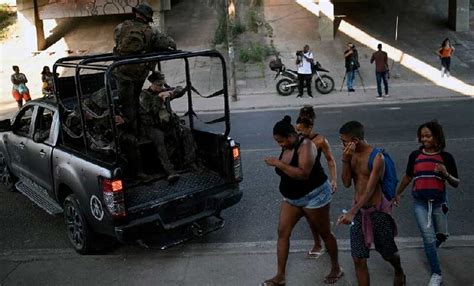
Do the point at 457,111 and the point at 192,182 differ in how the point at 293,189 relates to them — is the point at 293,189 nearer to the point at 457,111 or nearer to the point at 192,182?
the point at 192,182

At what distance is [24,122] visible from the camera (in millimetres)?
7141

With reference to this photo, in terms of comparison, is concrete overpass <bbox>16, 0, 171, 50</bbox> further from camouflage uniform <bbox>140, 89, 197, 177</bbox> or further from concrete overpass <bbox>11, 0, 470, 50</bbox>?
camouflage uniform <bbox>140, 89, 197, 177</bbox>

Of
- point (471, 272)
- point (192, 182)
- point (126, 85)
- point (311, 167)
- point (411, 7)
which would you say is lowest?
point (471, 272)

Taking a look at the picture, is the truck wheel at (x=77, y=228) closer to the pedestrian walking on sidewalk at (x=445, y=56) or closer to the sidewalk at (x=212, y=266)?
the sidewalk at (x=212, y=266)

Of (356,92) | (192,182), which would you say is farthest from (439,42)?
(192,182)

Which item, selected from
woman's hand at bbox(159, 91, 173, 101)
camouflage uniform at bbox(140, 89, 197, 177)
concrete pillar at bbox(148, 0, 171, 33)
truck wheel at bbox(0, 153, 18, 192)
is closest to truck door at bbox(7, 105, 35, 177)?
truck wheel at bbox(0, 153, 18, 192)

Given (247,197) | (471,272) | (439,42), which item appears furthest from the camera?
(439,42)

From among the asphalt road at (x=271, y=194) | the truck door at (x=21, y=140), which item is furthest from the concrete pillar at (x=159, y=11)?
the truck door at (x=21, y=140)

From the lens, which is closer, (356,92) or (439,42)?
(356,92)

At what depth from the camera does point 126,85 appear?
19.7 feet

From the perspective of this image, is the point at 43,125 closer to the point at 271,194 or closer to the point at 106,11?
the point at 271,194

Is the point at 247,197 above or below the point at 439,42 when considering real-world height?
below

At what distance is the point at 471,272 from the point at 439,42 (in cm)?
1972

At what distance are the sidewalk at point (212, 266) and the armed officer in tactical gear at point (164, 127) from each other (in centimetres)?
96
